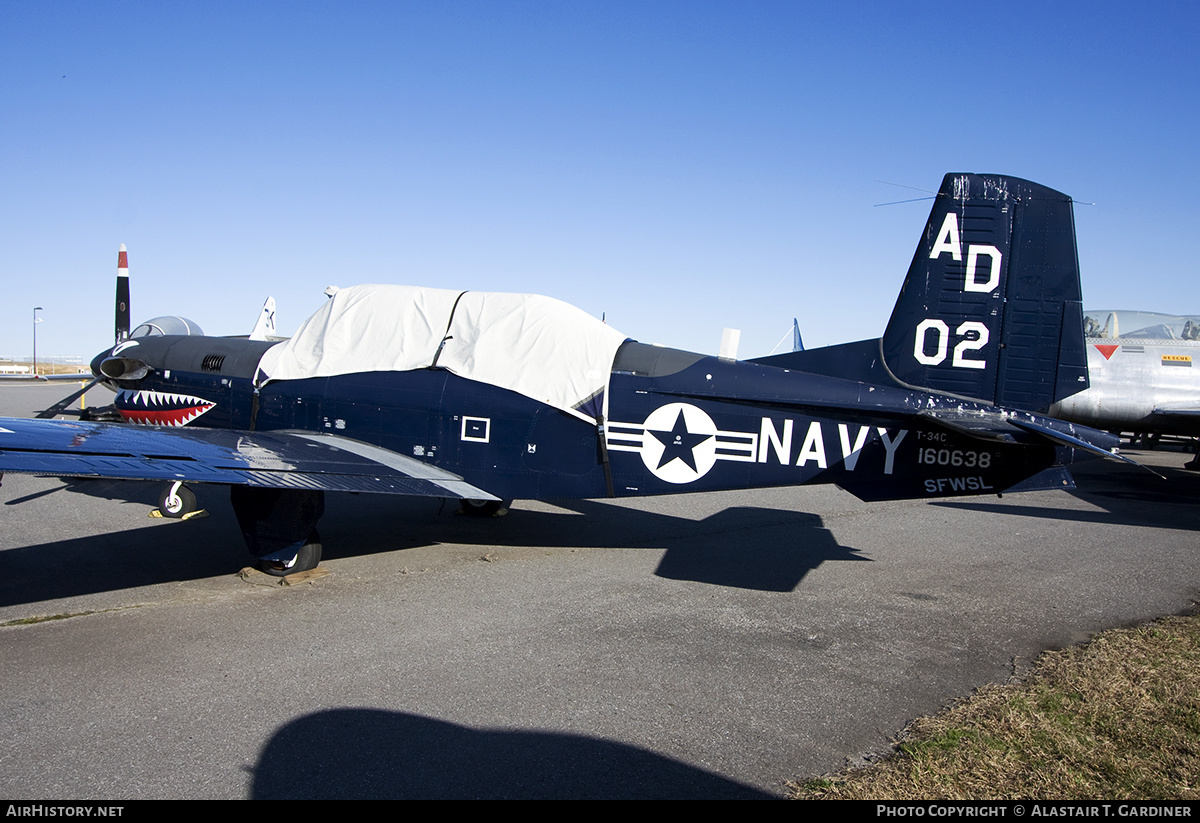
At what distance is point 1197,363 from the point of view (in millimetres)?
14734

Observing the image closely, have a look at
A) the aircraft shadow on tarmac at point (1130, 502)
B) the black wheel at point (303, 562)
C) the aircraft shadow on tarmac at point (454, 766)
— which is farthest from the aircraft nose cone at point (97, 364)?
the aircraft shadow on tarmac at point (1130, 502)

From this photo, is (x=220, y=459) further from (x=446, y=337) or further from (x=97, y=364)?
(x=97, y=364)

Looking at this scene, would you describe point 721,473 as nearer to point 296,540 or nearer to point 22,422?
point 296,540

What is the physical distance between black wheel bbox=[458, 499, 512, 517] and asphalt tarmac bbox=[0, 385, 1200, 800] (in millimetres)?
286

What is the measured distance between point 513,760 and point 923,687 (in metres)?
2.54

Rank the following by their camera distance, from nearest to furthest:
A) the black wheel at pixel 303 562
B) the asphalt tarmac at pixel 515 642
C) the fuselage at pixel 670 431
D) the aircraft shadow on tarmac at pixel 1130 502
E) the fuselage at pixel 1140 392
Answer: the asphalt tarmac at pixel 515 642
the fuselage at pixel 670 431
the black wheel at pixel 303 562
the aircraft shadow on tarmac at pixel 1130 502
the fuselage at pixel 1140 392

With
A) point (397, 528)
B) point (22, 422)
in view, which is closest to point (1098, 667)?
point (397, 528)

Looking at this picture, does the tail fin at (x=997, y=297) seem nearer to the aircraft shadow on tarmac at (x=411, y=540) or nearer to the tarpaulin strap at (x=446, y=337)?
the aircraft shadow on tarmac at (x=411, y=540)

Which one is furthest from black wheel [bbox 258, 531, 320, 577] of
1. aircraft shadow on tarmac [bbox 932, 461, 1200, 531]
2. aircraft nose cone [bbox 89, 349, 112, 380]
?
aircraft shadow on tarmac [bbox 932, 461, 1200, 531]

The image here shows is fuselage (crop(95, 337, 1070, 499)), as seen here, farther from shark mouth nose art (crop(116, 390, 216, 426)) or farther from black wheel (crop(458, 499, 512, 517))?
black wheel (crop(458, 499, 512, 517))

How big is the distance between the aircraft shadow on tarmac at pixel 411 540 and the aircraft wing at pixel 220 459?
1.17 m

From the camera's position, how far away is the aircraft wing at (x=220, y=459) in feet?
16.3

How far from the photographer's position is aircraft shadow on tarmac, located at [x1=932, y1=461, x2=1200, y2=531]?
34.1 ft

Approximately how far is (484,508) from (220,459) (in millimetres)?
3969
